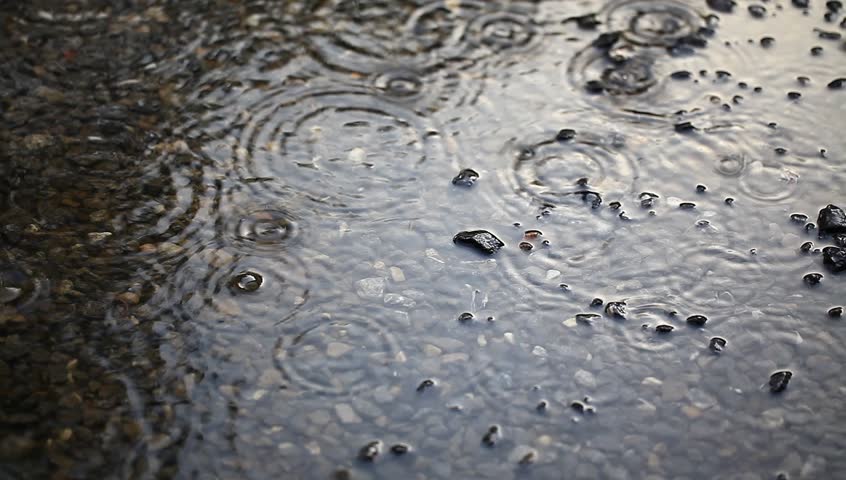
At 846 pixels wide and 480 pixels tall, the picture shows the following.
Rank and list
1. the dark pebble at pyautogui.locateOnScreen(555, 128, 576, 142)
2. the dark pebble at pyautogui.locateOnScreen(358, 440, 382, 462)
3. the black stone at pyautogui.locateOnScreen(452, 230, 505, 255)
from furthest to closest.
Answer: the dark pebble at pyautogui.locateOnScreen(555, 128, 576, 142) → the black stone at pyautogui.locateOnScreen(452, 230, 505, 255) → the dark pebble at pyautogui.locateOnScreen(358, 440, 382, 462)

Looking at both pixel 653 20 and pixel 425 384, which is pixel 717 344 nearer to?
pixel 425 384

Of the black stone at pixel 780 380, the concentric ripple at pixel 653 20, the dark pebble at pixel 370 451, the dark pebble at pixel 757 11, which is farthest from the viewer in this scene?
the dark pebble at pixel 757 11

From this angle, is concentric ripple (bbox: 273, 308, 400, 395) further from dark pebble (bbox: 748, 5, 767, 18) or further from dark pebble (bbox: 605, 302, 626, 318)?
dark pebble (bbox: 748, 5, 767, 18)

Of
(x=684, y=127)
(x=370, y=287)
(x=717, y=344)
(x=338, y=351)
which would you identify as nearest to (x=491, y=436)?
(x=338, y=351)

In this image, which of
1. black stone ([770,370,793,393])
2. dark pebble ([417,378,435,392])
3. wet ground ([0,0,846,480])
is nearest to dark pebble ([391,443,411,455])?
wet ground ([0,0,846,480])

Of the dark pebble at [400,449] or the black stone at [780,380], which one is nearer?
the dark pebble at [400,449]

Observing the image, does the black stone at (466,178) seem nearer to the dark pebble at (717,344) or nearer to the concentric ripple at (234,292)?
the concentric ripple at (234,292)

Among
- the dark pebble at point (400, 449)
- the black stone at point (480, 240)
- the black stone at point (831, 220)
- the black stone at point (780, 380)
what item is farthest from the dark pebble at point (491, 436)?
the black stone at point (831, 220)
